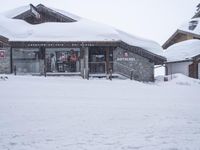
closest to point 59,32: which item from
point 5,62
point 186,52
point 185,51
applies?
point 5,62

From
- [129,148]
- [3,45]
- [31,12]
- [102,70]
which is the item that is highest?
[31,12]

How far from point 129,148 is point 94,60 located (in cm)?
1920

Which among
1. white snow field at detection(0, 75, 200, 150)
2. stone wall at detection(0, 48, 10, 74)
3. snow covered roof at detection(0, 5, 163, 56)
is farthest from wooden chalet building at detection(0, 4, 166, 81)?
white snow field at detection(0, 75, 200, 150)

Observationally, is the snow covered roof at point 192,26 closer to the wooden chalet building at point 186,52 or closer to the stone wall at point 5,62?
the wooden chalet building at point 186,52

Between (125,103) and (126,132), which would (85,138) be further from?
(125,103)

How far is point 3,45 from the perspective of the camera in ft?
71.9

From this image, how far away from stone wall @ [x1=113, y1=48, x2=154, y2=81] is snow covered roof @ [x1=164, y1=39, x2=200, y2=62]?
6.86 m

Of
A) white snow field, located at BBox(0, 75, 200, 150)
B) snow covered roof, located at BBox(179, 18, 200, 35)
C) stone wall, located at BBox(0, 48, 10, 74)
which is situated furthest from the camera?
snow covered roof, located at BBox(179, 18, 200, 35)

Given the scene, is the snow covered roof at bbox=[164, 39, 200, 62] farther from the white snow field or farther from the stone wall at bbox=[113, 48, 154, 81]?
the white snow field

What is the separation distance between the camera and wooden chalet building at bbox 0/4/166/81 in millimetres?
21969

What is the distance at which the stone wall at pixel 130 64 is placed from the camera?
76.4ft

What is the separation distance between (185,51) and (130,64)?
1004cm

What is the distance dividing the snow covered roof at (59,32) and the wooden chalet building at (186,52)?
487cm

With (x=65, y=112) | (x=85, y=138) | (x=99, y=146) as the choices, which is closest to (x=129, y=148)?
(x=99, y=146)
